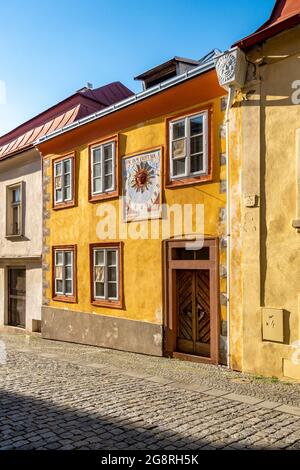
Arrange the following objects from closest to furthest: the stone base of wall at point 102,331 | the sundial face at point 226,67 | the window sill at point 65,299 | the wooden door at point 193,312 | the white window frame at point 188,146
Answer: the sundial face at point 226,67
the white window frame at point 188,146
the wooden door at point 193,312
the stone base of wall at point 102,331
the window sill at point 65,299

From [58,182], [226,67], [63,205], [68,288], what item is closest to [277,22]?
[226,67]

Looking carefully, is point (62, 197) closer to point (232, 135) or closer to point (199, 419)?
point (232, 135)

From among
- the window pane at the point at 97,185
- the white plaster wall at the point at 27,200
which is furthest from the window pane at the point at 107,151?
the white plaster wall at the point at 27,200

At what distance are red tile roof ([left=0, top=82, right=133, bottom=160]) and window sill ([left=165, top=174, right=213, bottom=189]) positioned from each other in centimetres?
667

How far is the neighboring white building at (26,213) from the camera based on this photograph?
655 inches

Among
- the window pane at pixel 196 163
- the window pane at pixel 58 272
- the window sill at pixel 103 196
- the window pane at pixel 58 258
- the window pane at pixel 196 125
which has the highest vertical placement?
the window pane at pixel 196 125

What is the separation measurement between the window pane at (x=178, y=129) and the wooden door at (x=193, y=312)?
3304mm

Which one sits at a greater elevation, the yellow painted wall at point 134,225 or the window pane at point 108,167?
the window pane at point 108,167

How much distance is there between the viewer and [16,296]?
18.1 m

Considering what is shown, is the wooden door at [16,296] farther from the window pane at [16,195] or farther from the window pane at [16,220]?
the window pane at [16,195]

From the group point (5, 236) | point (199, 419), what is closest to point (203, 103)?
point (199, 419)

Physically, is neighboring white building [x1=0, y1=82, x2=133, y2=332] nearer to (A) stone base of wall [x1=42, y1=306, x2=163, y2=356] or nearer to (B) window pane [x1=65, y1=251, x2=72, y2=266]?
(A) stone base of wall [x1=42, y1=306, x2=163, y2=356]

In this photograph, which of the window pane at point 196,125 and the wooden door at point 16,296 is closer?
the window pane at point 196,125

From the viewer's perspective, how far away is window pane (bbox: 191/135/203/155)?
34.8ft
